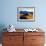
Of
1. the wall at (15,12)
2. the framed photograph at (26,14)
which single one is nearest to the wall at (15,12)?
the wall at (15,12)

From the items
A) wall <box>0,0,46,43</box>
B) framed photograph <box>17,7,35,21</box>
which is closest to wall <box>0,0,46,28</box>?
wall <box>0,0,46,43</box>

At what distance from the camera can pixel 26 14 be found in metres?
4.73

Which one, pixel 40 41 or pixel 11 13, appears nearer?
pixel 40 41

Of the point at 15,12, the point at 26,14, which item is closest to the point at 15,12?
the point at 15,12

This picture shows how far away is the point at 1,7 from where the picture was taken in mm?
4695

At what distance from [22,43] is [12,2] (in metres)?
1.44

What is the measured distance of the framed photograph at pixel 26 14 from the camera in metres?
4.70

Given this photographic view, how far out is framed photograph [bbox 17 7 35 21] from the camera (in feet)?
15.4

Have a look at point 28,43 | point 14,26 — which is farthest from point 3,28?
point 28,43

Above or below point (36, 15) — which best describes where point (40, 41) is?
below

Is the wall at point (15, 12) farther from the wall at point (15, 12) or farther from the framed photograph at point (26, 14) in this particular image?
the framed photograph at point (26, 14)

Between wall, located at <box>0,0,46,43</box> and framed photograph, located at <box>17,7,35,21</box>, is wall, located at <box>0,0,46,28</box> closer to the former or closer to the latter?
wall, located at <box>0,0,46,43</box>

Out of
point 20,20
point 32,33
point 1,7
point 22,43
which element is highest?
point 1,7

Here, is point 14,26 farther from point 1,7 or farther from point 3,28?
point 1,7
